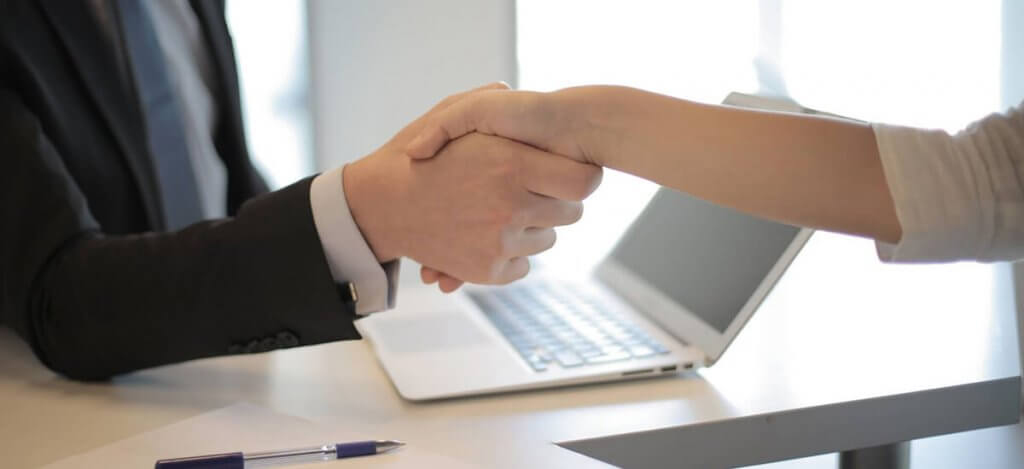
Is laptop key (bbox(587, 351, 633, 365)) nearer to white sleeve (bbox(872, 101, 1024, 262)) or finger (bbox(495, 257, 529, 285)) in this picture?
finger (bbox(495, 257, 529, 285))

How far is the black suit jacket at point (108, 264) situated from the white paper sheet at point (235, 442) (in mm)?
108

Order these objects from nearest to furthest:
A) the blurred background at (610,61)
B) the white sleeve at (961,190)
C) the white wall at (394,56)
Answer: the white sleeve at (961,190), the blurred background at (610,61), the white wall at (394,56)

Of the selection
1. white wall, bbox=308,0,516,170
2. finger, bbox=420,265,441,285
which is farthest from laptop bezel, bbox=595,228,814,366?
white wall, bbox=308,0,516,170

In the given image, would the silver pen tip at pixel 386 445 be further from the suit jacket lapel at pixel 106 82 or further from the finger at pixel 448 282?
the suit jacket lapel at pixel 106 82

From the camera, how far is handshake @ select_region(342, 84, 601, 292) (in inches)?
33.5

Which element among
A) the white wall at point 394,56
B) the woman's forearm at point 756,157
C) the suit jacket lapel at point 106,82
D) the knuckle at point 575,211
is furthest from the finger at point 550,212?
the white wall at point 394,56

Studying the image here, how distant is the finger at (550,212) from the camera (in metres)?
0.88

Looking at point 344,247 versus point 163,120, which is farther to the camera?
point 163,120

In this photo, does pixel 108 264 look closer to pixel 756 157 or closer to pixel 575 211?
pixel 575 211

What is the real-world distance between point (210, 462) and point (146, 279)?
0.27 metres

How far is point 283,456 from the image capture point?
68 cm

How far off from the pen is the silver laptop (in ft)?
0.41

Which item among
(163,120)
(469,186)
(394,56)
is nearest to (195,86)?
(163,120)

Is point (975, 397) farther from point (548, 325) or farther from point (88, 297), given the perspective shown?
point (88, 297)
